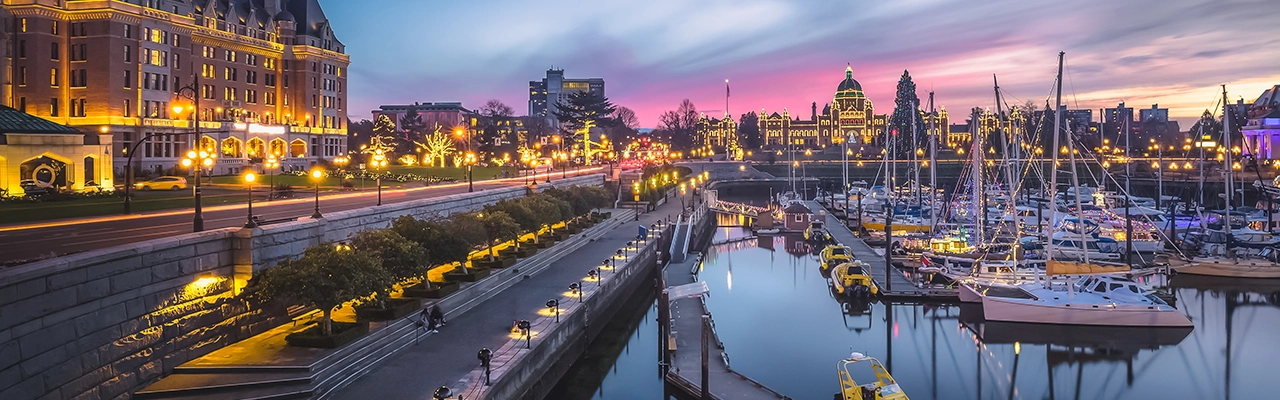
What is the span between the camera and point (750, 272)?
2137 inches

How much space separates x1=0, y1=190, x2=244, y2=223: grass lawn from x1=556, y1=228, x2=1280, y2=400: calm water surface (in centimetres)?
1894

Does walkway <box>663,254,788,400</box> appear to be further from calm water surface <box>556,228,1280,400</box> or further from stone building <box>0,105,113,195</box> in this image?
stone building <box>0,105,113,195</box>

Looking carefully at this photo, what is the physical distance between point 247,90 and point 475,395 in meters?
68.5

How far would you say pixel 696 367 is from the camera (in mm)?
25406

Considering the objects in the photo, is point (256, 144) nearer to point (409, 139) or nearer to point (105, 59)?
point (105, 59)

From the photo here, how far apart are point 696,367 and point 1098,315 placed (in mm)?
19320

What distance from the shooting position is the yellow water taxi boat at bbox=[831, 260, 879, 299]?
40312 mm

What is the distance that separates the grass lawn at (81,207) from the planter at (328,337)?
12977 mm

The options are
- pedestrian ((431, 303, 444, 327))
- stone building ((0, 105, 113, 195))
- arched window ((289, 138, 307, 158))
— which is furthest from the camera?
Result: arched window ((289, 138, 307, 158))

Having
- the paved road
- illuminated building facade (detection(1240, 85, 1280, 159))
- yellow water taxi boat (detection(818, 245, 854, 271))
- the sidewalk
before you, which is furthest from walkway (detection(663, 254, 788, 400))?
illuminated building facade (detection(1240, 85, 1280, 159))

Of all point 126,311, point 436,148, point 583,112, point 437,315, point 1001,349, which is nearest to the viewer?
point 126,311

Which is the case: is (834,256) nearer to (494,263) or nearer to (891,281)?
(891,281)

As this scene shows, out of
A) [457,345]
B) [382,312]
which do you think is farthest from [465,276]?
[457,345]

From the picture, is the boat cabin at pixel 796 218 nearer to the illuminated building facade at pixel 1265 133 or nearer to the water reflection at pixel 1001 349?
the water reflection at pixel 1001 349
